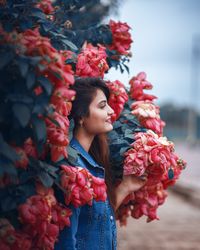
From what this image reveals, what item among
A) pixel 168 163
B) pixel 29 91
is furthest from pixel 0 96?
pixel 168 163

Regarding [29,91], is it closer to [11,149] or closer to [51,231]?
[11,149]

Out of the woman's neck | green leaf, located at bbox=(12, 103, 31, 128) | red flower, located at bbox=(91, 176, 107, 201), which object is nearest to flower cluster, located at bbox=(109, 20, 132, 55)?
the woman's neck

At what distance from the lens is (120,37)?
3898mm

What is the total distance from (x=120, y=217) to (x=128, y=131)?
0.77 metres

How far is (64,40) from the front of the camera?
317cm

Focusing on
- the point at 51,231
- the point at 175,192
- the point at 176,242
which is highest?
the point at 51,231

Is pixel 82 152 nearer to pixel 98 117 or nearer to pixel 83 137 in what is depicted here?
pixel 83 137

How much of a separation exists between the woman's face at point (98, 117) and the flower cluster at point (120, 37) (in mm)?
667

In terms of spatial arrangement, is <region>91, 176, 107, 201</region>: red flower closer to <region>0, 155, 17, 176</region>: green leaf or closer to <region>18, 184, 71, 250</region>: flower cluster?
<region>18, 184, 71, 250</region>: flower cluster

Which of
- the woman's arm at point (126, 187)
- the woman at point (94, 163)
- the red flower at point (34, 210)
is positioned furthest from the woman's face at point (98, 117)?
the red flower at point (34, 210)

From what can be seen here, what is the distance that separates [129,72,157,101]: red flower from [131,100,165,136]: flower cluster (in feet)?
0.65

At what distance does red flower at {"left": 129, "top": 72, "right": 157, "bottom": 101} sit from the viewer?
3.95 metres

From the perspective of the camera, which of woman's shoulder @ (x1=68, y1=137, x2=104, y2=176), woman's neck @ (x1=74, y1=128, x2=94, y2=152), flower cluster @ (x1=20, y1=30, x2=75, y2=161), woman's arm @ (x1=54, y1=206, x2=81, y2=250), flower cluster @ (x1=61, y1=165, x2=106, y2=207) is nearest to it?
flower cluster @ (x1=20, y1=30, x2=75, y2=161)

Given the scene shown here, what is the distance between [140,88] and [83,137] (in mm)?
779
